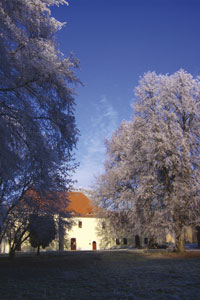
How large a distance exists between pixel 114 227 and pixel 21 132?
71.3 feet

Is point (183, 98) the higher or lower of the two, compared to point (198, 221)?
higher

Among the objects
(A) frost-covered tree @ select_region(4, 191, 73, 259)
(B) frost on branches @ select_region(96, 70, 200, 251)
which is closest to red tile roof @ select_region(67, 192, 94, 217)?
(B) frost on branches @ select_region(96, 70, 200, 251)

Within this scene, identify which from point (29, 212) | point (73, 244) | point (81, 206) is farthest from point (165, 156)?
point (81, 206)

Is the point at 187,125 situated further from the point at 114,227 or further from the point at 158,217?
the point at 114,227

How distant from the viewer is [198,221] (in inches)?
731

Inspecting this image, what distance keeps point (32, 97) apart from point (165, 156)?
1152 centimetres

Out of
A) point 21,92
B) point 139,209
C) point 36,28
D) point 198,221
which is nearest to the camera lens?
point 21,92

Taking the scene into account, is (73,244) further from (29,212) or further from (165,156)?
(165,156)

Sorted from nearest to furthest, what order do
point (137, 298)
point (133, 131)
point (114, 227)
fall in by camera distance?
point (137, 298)
point (133, 131)
point (114, 227)

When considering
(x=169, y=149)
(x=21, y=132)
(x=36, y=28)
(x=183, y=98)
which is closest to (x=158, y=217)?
(x=169, y=149)

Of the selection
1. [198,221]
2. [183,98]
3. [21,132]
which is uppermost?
[183,98]

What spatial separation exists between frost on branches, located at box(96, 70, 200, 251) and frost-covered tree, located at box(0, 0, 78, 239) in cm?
937

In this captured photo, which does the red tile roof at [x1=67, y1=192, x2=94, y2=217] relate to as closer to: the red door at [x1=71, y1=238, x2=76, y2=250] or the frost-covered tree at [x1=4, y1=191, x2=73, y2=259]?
the red door at [x1=71, y1=238, x2=76, y2=250]

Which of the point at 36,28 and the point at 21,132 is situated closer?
the point at 21,132
